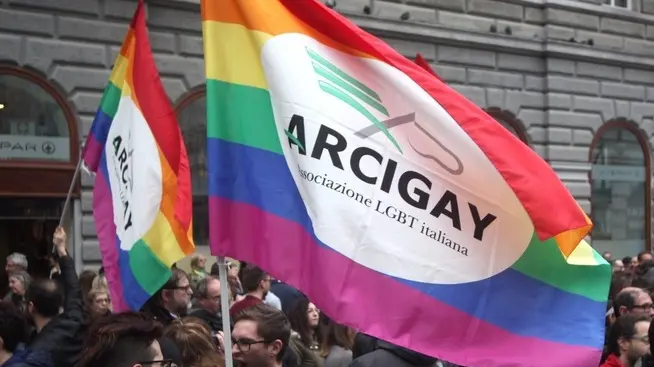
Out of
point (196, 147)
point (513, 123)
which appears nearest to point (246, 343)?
point (196, 147)

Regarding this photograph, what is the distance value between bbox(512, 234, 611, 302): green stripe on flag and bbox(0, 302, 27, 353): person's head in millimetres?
2506

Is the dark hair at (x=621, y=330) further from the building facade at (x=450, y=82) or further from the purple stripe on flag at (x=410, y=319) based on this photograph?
the building facade at (x=450, y=82)

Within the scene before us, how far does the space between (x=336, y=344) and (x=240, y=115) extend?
2120 mm

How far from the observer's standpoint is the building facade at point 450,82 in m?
10.6

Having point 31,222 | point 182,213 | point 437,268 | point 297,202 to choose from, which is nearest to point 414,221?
point 437,268

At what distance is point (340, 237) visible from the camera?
10.9 feet

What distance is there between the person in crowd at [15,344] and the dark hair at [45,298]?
44 centimetres

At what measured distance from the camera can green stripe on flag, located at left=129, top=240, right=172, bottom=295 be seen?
4.51m

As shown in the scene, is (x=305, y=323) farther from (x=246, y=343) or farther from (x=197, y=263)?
(x=197, y=263)

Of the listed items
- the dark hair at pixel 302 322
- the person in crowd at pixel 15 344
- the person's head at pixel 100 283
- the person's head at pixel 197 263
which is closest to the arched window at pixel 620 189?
the person's head at pixel 197 263

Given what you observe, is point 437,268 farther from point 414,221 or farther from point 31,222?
point 31,222

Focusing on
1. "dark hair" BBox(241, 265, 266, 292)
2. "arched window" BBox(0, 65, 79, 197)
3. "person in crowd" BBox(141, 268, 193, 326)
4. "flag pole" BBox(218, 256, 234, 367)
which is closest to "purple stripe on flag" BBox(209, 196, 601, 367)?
"flag pole" BBox(218, 256, 234, 367)

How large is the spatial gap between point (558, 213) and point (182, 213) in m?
2.16

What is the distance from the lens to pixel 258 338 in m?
3.64
